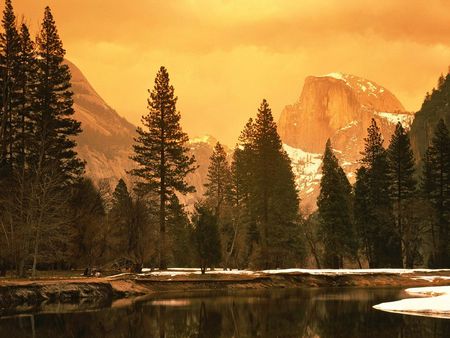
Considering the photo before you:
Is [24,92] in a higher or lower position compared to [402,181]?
higher

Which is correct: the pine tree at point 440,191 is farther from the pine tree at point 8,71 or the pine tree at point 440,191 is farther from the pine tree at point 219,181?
the pine tree at point 8,71

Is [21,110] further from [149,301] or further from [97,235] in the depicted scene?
[149,301]

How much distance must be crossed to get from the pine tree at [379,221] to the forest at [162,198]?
15cm

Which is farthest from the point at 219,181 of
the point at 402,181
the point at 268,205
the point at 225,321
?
the point at 225,321

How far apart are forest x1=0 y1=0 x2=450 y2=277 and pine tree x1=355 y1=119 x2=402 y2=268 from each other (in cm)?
15

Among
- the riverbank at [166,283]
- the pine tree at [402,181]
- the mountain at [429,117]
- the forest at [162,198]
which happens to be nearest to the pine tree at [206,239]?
the forest at [162,198]

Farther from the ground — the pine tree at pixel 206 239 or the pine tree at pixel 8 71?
the pine tree at pixel 8 71

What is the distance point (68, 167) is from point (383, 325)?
3989 cm

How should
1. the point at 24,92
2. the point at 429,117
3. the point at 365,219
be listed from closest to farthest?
the point at 24,92 < the point at 365,219 < the point at 429,117

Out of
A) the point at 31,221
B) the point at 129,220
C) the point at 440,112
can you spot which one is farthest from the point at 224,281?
the point at 440,112

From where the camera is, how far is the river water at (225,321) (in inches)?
865

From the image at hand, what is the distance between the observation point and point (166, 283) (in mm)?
48438

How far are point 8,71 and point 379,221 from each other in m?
46.3

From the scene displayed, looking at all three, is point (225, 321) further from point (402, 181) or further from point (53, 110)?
point (402, 181)
